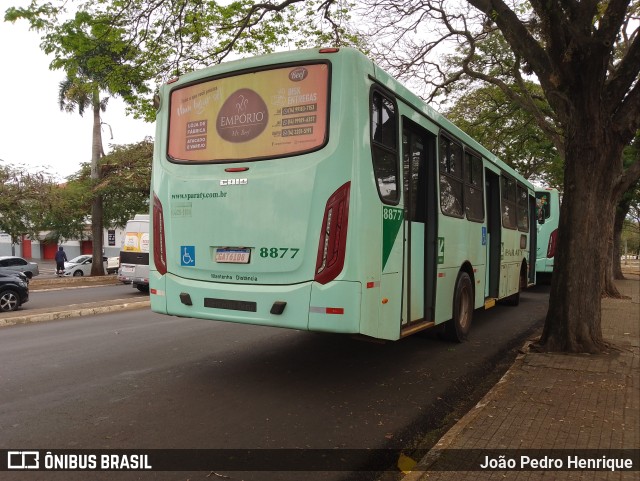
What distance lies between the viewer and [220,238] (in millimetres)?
5211

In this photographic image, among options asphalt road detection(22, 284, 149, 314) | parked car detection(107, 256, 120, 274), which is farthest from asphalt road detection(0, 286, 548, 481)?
parked car detection(107, 256, 120, 274)

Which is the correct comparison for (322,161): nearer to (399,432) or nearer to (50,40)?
(399,432)

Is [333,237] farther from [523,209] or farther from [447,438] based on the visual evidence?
[523,209]

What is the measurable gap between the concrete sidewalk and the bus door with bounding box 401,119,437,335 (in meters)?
1.21

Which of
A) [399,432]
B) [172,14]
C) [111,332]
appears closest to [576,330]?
[399,432]

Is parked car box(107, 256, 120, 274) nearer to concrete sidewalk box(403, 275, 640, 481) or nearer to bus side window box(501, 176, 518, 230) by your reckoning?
bus side window box(501, 176, 518, 230)

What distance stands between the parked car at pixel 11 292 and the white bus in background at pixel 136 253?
4.25m

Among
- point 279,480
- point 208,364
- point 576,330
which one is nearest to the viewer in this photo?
point 279,480

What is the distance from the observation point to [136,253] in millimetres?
17031

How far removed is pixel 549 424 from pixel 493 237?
5.72 metres

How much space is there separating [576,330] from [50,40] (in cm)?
960

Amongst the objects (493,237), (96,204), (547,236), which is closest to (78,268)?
(96,204)

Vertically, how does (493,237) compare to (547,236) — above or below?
below

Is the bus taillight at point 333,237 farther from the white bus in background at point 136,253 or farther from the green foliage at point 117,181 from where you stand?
the green foliage at point 117,181
